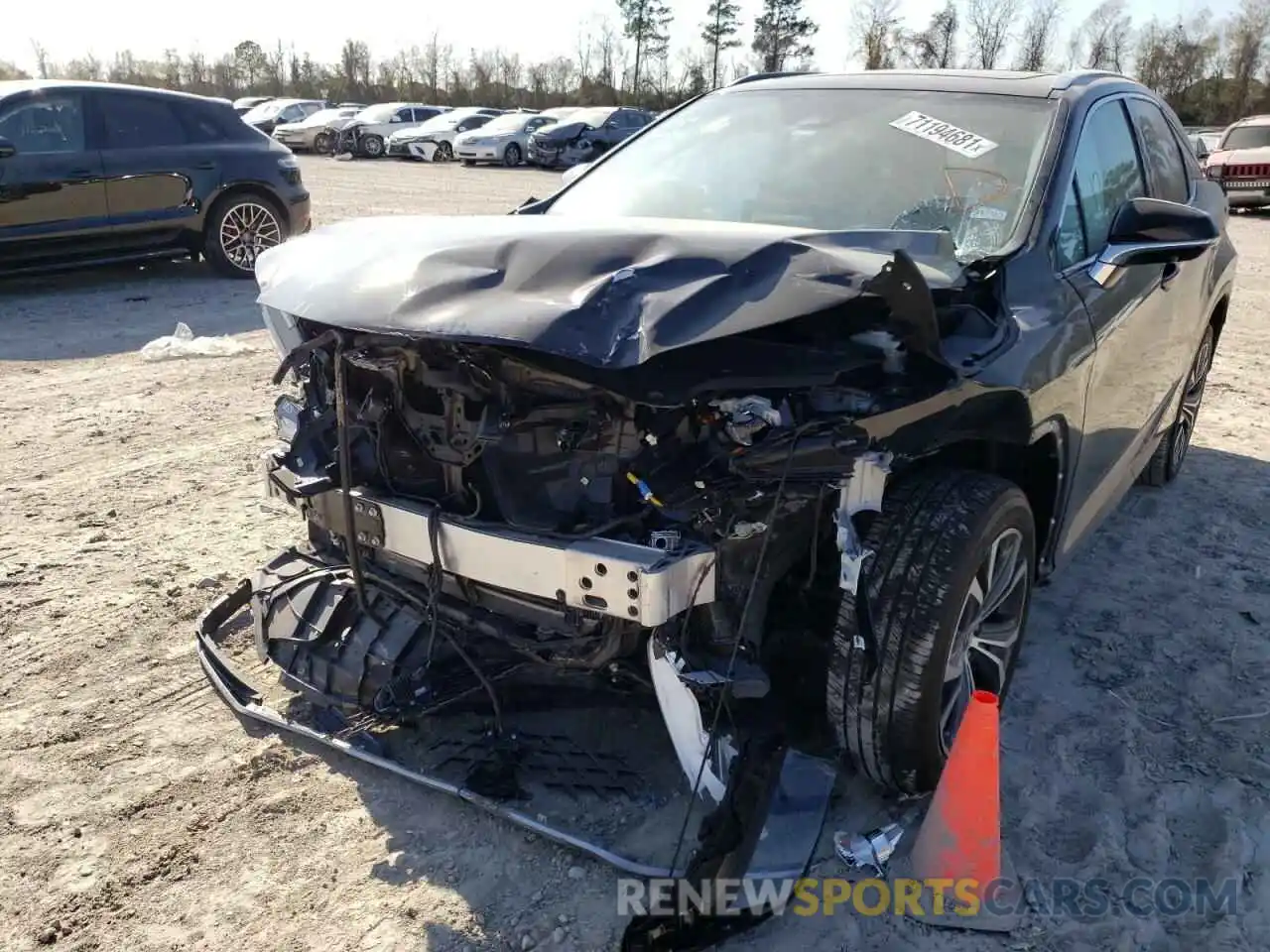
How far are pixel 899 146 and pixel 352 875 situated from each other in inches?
107

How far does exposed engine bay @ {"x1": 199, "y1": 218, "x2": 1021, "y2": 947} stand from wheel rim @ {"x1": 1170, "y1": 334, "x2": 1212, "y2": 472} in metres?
2.93

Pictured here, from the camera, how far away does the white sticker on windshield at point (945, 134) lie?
3.23 metres

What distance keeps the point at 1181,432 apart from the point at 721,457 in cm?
371

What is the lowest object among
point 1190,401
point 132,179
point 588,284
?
point 1190,401

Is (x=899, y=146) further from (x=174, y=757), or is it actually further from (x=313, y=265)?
(x=174, y=757)

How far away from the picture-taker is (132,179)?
8594mm

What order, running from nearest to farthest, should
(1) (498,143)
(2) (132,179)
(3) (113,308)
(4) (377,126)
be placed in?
(3) (113,308), (2) (132,179), (1) (498,143), (4) (377,126)

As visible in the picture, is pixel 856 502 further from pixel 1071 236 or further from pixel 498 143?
pixel 498 143

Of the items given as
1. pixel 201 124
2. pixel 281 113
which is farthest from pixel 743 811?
pixel 281 113

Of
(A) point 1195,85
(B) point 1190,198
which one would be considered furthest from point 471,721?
(A) point 1195,85

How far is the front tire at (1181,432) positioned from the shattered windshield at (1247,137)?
1507 cm

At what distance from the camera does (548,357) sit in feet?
7.63

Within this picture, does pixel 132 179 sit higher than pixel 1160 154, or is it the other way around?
pixel 1160 154

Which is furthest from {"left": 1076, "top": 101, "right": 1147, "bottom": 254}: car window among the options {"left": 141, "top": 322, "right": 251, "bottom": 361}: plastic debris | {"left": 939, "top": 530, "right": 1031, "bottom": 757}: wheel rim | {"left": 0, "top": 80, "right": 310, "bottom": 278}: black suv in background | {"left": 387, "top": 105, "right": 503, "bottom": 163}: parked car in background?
{"left": 387, "top": 105, "right": 503, "bottom": 163}: parked car in background
